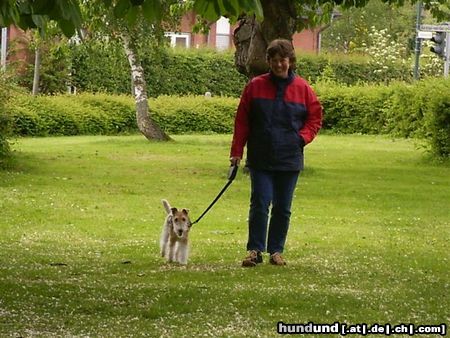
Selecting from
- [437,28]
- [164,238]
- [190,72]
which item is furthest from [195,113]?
[164,238]

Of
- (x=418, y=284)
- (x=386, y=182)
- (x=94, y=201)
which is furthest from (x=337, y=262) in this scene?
(x=386, y=182)

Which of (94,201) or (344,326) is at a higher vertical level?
(344,326)

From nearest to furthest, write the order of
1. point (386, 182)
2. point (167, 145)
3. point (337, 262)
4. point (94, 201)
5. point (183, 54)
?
point (337, 262) < point (94, 201) < point (386, 182) < point (167, 145) < point (183, 54)

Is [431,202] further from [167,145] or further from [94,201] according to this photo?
[167,145]

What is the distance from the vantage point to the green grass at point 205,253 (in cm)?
860

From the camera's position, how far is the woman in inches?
431

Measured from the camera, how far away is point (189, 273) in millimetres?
11039

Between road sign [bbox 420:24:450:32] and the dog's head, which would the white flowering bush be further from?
the dog's head

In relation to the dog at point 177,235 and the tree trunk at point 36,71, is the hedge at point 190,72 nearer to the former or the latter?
the tree trunk at point 36,71

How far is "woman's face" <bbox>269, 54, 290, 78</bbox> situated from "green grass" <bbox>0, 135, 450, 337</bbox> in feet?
6.29

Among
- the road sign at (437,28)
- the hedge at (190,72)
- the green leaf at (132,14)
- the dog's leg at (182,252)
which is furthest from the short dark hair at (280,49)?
the hedge at (190,72)

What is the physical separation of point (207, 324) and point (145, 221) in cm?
843

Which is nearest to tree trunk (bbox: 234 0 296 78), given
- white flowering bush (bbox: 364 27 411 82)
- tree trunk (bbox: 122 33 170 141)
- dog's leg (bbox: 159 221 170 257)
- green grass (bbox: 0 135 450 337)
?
green grass (bbox: 0 135 450 337)

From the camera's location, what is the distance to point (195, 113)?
44812mm
